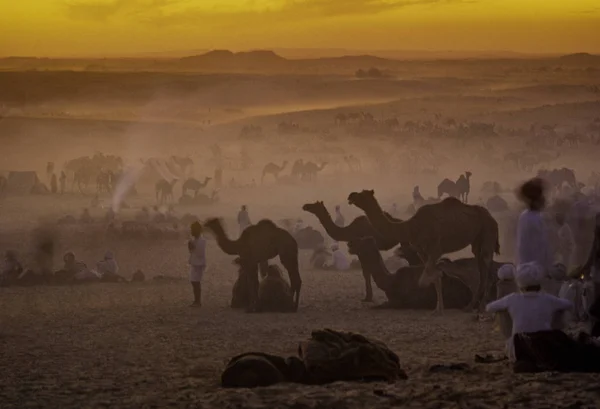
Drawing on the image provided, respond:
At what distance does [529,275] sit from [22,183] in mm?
41723

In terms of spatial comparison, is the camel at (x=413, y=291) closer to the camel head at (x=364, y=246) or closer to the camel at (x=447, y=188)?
the camel head at (x=364, y=246)

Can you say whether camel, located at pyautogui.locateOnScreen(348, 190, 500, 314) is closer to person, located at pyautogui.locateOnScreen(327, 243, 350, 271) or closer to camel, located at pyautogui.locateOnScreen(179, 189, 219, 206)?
person, located at pyautogui.locateOnScreen(327, 243, 350, 271)

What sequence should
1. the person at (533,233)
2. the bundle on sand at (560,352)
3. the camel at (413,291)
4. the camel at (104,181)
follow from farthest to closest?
1. the camel at (104,181)
2. the camel at (413,291)
3. the person at (533,233)
4. the bundle on sand at (560,352)

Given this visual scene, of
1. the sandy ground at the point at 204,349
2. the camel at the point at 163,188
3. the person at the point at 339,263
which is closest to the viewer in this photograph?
the sandy ground at the point at 204,349

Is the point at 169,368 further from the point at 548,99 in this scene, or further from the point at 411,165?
the point at 548,99

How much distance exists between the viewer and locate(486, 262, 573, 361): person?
10.5 meters

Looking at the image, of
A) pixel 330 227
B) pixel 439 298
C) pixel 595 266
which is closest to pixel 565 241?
pixel 439 298

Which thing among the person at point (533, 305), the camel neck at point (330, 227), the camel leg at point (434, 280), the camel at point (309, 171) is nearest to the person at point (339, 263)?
the camel neck at point (330, 227)

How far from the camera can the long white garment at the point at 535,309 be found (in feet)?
34.3

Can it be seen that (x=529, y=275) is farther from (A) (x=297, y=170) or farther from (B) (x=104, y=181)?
(A) (x=297, y=170)

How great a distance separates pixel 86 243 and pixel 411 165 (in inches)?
1251

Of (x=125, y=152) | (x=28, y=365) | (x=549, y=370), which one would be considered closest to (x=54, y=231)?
(x=28, y=365)

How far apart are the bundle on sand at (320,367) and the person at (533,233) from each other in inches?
65.6

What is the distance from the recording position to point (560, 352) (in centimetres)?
1045
